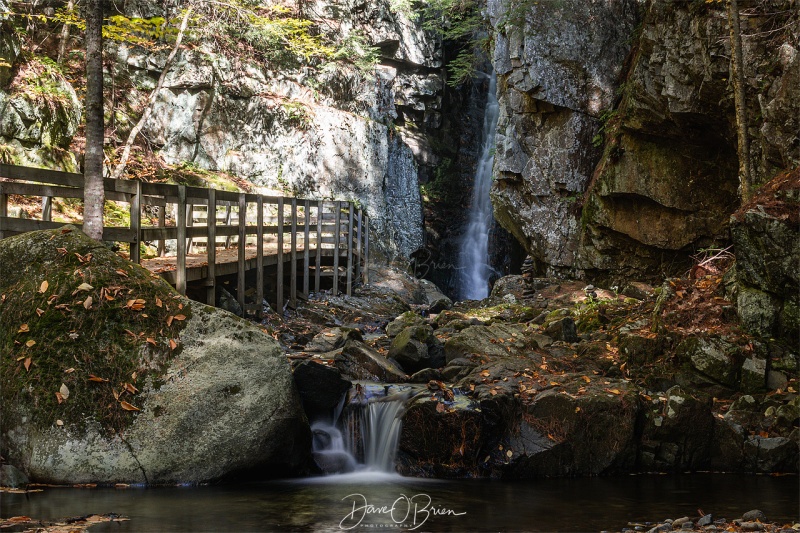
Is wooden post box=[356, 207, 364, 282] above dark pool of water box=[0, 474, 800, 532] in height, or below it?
above

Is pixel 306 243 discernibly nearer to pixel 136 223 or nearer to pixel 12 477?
pixel 136 223

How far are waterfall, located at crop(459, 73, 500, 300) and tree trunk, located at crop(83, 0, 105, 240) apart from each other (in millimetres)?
16061

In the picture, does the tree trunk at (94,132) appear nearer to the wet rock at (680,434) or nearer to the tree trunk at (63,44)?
the wet rock at (680,434)

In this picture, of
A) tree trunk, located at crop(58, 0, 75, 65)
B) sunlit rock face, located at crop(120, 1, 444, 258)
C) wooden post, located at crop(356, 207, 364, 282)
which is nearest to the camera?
tree trunk, located at crop(58, 0, 75, 65)

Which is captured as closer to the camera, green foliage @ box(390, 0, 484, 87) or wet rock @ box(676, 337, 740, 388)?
wet rock @ box(676, 337, 740, 388)

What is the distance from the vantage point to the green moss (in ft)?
18.7

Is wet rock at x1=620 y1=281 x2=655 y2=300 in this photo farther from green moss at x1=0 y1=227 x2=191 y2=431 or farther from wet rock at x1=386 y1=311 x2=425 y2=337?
green moss at x1=0 y1=227 x2=191 y2=431

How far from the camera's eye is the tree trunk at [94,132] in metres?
7.47

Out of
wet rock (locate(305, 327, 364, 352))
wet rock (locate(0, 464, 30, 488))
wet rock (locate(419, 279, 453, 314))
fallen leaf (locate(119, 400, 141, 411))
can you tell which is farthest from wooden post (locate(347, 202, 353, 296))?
wet rock (locate(0, 464, 30, 488))

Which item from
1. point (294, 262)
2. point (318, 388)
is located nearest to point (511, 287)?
point (294, 262)

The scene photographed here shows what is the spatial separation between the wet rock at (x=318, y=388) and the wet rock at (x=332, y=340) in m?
1.74

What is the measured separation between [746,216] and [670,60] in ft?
17.8

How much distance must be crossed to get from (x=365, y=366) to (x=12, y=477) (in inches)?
166

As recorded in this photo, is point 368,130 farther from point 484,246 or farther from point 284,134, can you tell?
point 484,246
